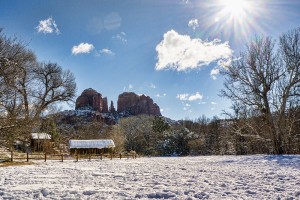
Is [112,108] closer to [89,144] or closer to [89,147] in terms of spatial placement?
[89,144]

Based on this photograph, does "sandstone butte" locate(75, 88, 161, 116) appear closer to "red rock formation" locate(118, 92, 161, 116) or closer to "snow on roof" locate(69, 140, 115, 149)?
"red rock formation" locate(118, 92, 161, 116)

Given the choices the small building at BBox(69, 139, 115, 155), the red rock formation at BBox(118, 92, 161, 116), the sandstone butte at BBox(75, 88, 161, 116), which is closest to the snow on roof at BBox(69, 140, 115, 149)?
the small building at BBox(69, 139, 115, 155)

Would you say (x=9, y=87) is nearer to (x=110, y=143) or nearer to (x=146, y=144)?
(x=110, y=143)

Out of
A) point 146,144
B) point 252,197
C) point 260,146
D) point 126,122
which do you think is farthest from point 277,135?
point 126,122

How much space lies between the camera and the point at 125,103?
566ft

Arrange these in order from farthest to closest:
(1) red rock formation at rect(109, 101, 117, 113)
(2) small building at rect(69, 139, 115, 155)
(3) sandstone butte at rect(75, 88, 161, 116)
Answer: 1. (1) red rock formation at rect(109, 101, 117, 113)
2. (3) sandstone butte at rect(75, 88, 161, 116)
3. (2) small building at rect(69, 139, 115, 155)

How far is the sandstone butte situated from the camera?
157 metres

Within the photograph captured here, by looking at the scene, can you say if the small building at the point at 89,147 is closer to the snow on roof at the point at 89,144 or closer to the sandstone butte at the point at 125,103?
the snow on roof at the point at 89,144

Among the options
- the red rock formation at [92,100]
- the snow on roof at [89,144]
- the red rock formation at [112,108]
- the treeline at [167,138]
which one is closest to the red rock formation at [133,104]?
the red rock formation at [112,108]

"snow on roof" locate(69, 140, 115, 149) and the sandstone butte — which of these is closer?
"snow on roof" locate(69, 140, 115, 149)

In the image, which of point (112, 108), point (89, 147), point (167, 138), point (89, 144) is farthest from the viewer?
point (112, 108)

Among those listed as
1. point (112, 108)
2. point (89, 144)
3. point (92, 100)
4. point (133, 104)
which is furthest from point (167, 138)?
point (133, 104)

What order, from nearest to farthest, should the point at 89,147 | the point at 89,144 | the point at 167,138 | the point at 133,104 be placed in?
the point at 89,147, the point at 89,144, the point at 167,138, the point at 133,104

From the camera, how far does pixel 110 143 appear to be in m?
50.0
